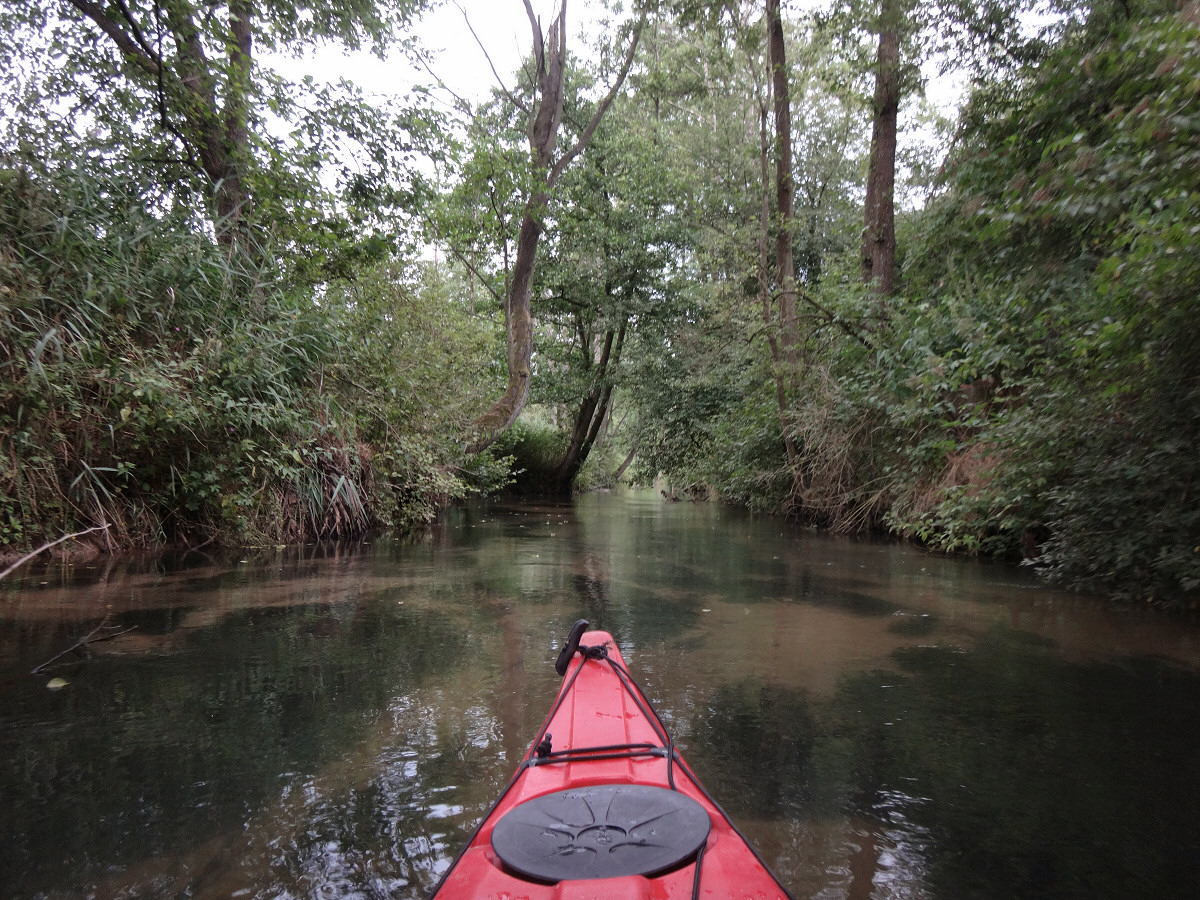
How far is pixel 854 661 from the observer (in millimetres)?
4184

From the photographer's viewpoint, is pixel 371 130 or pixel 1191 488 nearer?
pixel 1191 488

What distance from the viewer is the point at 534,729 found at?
3102mm

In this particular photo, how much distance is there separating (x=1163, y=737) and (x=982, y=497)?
4.03 m

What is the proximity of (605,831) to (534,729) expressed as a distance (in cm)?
141

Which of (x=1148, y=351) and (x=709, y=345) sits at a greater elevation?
(x=709, y=345)

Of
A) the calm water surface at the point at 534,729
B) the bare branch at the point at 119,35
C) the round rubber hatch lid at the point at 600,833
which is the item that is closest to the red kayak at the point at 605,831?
the round rubber hatch lid at the point at 600,833

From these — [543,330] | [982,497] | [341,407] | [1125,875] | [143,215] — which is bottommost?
[1125,875]

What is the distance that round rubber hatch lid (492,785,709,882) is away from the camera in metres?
1.61

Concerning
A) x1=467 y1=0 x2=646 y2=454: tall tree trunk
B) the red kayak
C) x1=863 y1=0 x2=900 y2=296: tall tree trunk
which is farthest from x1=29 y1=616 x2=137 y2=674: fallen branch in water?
x1=863 y1=0 x2=900 y2=296: tall tree trunk

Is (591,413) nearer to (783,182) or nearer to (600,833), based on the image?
(783,182)

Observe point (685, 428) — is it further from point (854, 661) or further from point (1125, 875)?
point (1125, 875)

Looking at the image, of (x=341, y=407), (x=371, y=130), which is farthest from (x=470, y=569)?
(x=371, y=130)

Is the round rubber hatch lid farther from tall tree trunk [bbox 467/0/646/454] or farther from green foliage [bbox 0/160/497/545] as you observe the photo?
tall tree trunk [bbox 467/0/646/454]

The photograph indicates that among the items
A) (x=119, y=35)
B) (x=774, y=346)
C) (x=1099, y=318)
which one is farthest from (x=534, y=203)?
(x=1099, y=318)
